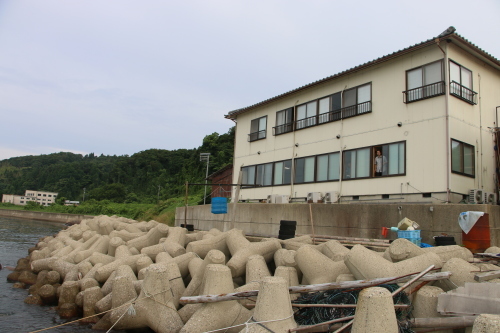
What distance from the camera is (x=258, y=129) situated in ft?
66.6

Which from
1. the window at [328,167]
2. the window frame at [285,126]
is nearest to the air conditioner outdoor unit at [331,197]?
the window at [328,167]

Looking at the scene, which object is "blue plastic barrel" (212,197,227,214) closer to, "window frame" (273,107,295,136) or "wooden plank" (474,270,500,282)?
"window frame" (273,107,295,136)

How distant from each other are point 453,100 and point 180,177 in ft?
141

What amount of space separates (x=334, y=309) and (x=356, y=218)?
7442 mm

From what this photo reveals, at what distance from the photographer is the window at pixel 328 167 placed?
1546cm

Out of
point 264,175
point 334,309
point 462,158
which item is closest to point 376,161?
point 462,158

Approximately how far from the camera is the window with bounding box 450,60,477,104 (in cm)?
1262

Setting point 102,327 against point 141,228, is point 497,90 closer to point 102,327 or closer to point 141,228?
point 141,228

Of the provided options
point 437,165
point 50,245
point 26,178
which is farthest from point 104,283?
point 26,178

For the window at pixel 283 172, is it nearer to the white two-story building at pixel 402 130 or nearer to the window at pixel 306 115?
the white two-story building at pixel 402 130

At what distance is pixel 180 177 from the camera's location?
52.2m

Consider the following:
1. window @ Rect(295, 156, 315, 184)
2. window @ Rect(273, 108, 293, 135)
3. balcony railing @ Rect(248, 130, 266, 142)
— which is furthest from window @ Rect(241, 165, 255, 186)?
window @ Rect(295, 156, 315, 184)

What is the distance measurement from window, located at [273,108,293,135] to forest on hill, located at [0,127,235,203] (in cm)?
1836

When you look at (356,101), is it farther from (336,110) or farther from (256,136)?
(256,136)
